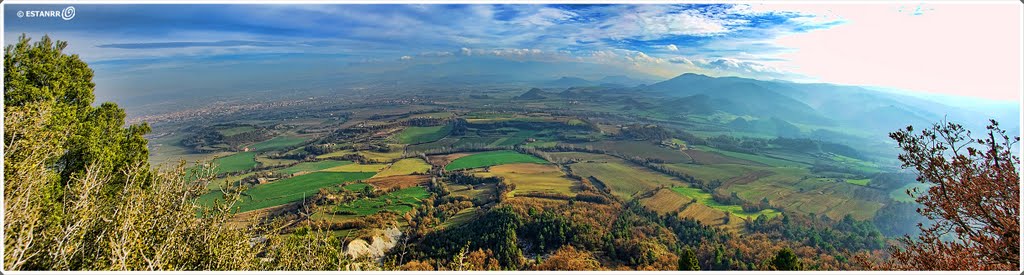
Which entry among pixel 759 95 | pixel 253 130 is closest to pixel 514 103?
pixel 253 130

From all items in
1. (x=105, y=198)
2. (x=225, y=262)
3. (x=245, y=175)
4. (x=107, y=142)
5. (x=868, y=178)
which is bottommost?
(x=868, y=178)

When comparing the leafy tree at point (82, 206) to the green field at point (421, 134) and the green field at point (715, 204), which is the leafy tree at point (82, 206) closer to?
the green field at point (715, 204)

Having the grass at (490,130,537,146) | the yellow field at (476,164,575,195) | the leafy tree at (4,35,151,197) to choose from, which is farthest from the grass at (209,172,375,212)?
the grass at (490,130,537,146)

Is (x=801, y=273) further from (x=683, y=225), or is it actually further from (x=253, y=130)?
(x=253, y=130)

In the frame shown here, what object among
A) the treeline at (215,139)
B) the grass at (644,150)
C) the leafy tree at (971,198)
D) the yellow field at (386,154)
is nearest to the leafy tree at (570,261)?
the leafy tree at (971,198)

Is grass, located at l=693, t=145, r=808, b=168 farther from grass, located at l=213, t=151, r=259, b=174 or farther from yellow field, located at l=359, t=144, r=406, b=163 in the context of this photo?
grass, located at l=213, t=151, r=259, b=174

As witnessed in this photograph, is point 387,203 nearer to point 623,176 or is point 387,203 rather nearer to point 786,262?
point 623,176
